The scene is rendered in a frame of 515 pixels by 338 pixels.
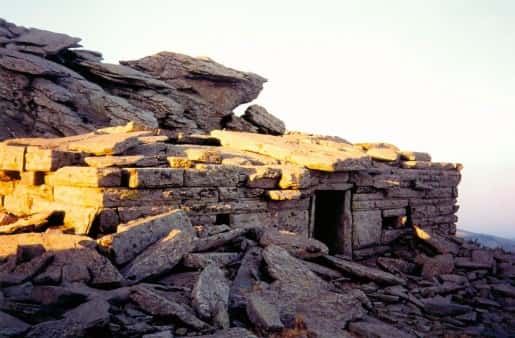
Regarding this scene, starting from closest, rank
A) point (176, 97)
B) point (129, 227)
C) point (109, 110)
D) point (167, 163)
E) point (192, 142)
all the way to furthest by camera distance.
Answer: point (129, 227)
point (167, 163)
point (192, 142)
point (109, 110)
point (176, 97)

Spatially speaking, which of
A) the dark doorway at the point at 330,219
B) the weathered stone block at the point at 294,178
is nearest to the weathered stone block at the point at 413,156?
the dark doorway at the point at 330,219

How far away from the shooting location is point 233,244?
23.8 ft

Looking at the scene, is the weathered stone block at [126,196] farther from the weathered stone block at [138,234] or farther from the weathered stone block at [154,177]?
the weathered stone block at [138,234]

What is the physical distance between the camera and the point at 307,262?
7.30 metres

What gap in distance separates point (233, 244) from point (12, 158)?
4.62 meters

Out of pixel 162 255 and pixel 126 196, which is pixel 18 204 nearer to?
pixel 126 196

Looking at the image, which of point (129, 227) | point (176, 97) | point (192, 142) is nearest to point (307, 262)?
point (129, 227)

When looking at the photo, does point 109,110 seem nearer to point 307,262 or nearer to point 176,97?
point 176,97

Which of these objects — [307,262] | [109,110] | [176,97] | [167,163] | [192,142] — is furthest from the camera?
[176,97]

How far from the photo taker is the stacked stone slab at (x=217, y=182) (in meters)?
6.95

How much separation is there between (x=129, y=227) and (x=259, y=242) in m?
2.21

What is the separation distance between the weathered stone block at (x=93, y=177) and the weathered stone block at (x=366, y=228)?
5726 mm

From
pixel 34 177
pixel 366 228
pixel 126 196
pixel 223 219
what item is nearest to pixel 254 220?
pixel 223 219

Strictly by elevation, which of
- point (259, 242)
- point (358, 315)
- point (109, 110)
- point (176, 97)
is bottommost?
point (358, 315)
